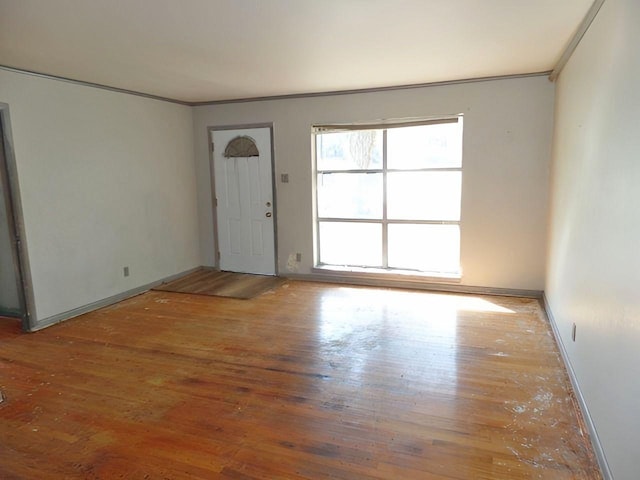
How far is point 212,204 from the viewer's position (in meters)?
6.06

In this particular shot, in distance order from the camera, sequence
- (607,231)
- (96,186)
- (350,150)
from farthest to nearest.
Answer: (350,150), (96,186), (607,231)

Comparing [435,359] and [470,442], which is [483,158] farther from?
[470,442]

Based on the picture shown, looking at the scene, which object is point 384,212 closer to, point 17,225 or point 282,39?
point 282,39

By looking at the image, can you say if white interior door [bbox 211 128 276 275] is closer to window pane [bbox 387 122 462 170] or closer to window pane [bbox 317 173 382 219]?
window pane [bbox 317 173 382 219]

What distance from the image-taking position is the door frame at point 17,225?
3.66m

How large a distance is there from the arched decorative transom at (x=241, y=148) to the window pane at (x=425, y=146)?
181 centimetres

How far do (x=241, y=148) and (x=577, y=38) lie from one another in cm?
399

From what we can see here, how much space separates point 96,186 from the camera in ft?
14.8

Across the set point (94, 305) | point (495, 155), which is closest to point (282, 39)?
point (495, 155)

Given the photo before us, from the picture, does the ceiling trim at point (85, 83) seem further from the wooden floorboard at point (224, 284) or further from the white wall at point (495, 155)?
the wooden floorboard at point (224, 284)

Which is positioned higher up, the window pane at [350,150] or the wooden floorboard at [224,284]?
the window pane at [350,150]

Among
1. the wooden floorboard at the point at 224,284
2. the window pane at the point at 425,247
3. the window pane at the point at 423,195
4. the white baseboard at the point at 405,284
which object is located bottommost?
the wooden floorboard at the point at 224,284

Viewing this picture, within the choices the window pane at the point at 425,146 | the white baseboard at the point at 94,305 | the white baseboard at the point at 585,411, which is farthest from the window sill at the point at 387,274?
the white baseboard at the point at 94,305

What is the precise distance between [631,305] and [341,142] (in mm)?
4068
